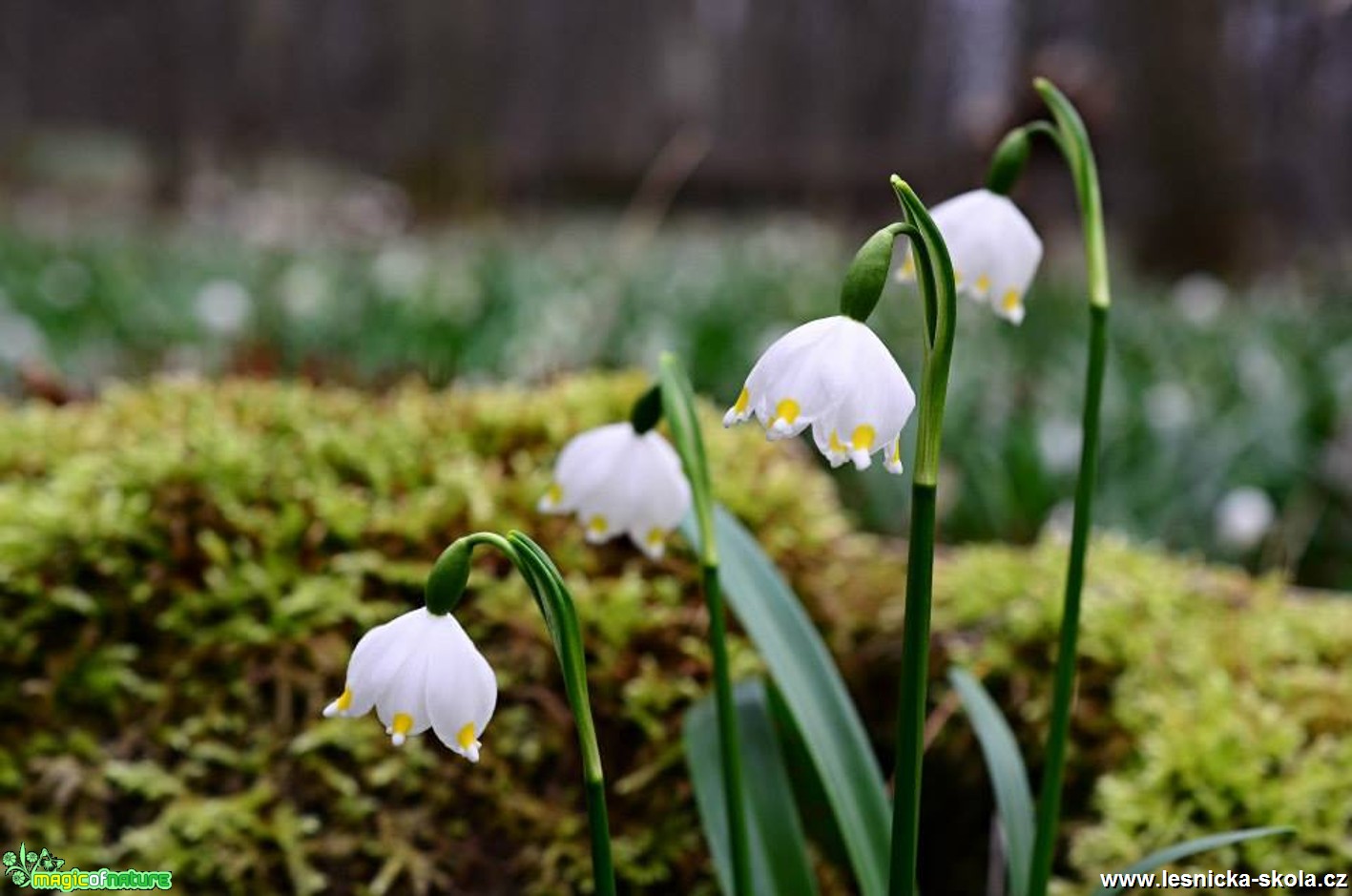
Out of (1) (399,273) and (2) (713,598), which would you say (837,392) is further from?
(1) (399,273)

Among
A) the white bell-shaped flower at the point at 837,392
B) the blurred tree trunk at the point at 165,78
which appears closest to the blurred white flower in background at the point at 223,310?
the white bell-shaped flower at the point at 837,392

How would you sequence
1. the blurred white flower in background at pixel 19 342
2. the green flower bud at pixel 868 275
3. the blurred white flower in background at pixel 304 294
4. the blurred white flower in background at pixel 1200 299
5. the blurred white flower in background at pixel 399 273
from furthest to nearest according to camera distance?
the blurred white flower in background at pixel 1200 299 < the blurred white flower in background at pixel 399 273 < the blurred white flower in background at pixel 304 294 < the blurred white flower in background at pixel 19 342 < the green flower bud at pixel 868 275

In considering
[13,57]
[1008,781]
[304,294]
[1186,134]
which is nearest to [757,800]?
[1008,781]

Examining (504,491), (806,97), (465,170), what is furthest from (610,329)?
(806,97)

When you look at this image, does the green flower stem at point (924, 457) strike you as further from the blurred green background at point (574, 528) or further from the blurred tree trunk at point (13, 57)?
the blurred tree trunk at point (13, 57)

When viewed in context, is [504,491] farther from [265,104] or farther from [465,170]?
[265,104]

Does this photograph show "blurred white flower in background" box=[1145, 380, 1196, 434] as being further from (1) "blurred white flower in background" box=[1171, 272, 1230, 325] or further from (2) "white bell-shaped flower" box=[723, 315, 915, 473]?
(2) "white bell-shaped flower" box=[723, 315, 915, 473]

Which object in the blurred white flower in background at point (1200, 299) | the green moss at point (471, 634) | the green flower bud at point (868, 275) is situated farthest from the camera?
the blurred white flower in background at point (1200, 299)
